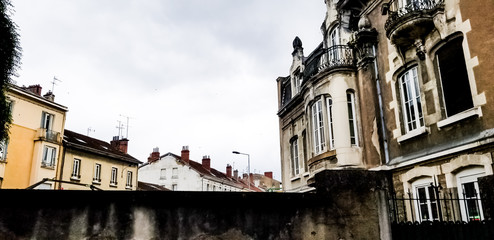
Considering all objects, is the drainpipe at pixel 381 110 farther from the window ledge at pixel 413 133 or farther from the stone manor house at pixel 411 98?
the window ledge at pixel 413 133

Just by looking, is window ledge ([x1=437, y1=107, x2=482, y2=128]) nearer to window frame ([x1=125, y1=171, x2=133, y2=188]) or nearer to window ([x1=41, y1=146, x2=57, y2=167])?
window ([x1=41, y1=146, x2=57, y2=167])

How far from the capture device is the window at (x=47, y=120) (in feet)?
94.9

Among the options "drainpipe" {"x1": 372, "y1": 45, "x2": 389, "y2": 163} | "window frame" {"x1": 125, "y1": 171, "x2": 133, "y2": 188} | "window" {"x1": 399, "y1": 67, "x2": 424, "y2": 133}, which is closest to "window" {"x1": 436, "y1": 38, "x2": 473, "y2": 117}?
"window" {"x1": 399, "y1": 67, "x2": 424, "y2": 133}

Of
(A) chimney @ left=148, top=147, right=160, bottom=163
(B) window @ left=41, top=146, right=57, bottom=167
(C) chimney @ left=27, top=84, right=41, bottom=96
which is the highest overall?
(C) chimney @ left=27, top=84, right=41, bottom=96

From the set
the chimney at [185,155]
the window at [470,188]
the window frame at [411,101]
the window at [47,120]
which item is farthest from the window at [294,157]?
the chimney at [185,155]

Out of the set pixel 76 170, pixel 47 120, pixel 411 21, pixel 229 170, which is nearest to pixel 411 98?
pixel 411 21

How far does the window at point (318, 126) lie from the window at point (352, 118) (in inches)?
48.6

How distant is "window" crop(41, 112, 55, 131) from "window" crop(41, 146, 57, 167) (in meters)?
1.68

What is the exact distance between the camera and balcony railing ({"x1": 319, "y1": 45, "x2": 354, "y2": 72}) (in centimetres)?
1335

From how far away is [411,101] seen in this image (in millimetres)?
10812

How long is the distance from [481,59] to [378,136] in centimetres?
407

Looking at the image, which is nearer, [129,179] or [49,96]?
[49,96]

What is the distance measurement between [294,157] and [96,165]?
2228 centimetres

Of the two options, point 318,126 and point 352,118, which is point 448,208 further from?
point 318,126
